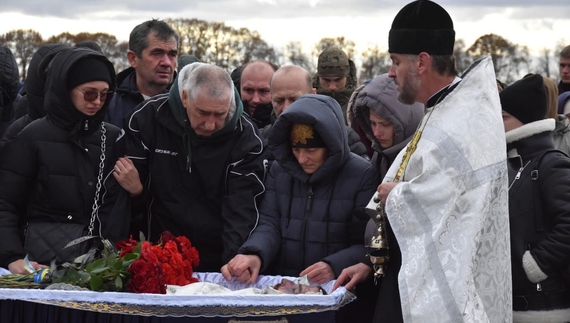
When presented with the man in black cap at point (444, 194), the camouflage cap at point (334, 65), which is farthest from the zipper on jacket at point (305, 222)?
the camouflage cap at point (334, 65)

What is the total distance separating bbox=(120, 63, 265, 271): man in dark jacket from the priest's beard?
3.47 ft

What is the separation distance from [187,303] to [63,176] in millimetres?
1189

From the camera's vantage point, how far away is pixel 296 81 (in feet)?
18.3

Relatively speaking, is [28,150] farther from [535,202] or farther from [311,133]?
[535,202]

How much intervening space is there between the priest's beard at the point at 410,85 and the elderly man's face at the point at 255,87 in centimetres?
263

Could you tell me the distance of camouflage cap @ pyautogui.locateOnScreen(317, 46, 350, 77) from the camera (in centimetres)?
682

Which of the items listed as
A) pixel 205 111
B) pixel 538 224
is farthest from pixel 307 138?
pixel 538 224

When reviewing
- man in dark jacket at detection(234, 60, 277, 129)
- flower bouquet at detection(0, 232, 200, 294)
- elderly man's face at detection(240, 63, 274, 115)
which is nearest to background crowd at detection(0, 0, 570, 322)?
flower bouquet at detection(0, 232, 200, 294)

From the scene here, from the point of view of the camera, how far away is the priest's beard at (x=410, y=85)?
3645 mm

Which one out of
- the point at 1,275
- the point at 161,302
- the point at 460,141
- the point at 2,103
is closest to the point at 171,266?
the point at 161,302

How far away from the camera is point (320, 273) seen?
396 cm

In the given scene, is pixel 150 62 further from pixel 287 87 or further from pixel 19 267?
pixel 19 267

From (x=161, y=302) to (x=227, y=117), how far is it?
4.08 feet

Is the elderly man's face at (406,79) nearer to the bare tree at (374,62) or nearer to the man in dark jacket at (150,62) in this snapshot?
the man in dark jacket at (150,62)
